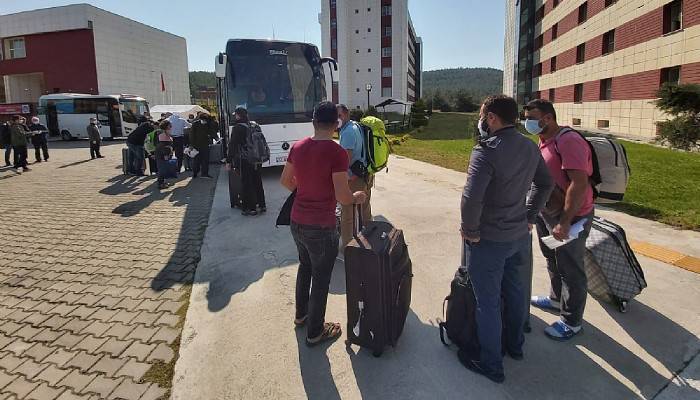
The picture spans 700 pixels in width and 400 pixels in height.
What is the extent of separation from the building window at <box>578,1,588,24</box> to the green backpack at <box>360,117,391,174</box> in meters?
30.0

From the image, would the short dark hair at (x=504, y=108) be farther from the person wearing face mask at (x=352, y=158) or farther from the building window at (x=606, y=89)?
the building window at (x=606, y=89)

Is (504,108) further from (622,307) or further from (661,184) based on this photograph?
(661,184)

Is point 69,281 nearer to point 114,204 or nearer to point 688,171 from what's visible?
point 114,204

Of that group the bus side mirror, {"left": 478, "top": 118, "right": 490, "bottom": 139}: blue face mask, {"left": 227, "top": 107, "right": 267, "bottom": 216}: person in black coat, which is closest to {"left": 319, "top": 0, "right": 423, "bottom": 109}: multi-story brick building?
the bus side mirror

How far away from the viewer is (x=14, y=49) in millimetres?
42031

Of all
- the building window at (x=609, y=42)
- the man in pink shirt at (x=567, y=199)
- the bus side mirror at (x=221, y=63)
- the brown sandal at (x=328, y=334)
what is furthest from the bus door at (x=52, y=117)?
the building window at (x=609, y=42)

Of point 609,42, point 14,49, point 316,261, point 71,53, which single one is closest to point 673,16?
point 609,42

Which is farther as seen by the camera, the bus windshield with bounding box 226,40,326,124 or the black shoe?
the bus windshield with bounding box 226,40,326,124

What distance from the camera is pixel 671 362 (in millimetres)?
2936

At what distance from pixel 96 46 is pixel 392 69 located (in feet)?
123

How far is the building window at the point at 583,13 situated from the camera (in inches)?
1104

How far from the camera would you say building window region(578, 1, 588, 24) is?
28047 millimetres

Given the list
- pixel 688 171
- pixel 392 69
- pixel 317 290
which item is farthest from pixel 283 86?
pixel 392 69

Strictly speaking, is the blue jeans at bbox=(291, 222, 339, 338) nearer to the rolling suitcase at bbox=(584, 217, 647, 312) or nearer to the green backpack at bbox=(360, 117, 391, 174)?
the green backpack at bbox=(360, 117, 391, 174)
